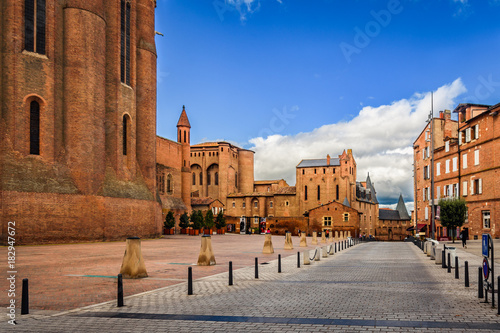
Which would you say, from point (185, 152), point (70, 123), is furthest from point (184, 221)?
point (70, 123)

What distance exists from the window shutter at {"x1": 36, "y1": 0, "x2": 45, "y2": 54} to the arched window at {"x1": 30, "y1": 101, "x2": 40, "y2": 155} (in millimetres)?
4170

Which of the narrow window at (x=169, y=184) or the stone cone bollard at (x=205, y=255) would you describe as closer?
the stone cone bollard at (x=205, y=255)

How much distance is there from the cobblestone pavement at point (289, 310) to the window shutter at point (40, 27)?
28222 millimetres

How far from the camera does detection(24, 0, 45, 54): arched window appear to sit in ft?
110

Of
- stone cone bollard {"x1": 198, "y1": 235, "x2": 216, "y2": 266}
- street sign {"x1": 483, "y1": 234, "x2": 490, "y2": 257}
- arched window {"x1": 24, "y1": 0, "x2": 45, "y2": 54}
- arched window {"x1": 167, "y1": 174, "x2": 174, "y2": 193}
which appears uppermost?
arched window {"x1": 24, "y1": 0, "x2": 45, "y2": 54}

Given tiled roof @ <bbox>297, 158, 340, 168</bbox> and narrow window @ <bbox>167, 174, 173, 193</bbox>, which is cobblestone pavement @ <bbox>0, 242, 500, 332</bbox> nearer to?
narrow window @ <bbox>167, 174, 173, 193</bbox>

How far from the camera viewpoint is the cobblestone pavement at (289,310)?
→ 23.9ft

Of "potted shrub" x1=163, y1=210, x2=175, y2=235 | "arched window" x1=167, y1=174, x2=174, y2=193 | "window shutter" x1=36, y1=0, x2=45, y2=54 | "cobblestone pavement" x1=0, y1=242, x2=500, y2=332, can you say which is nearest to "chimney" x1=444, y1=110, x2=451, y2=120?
"potted shrub" x1=163, y1=210, x2=175, y2=235

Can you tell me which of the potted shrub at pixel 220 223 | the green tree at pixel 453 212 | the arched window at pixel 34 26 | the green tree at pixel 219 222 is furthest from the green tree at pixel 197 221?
the arched window at pixel 34 26

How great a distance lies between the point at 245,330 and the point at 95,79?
1349 inches

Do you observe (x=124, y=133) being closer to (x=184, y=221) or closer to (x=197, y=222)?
(x=197, y=222)

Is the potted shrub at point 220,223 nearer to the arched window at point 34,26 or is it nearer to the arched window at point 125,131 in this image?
the arched window at point 125,131

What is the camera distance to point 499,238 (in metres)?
39.9

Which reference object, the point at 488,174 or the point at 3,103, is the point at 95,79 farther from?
the point at 488,174
